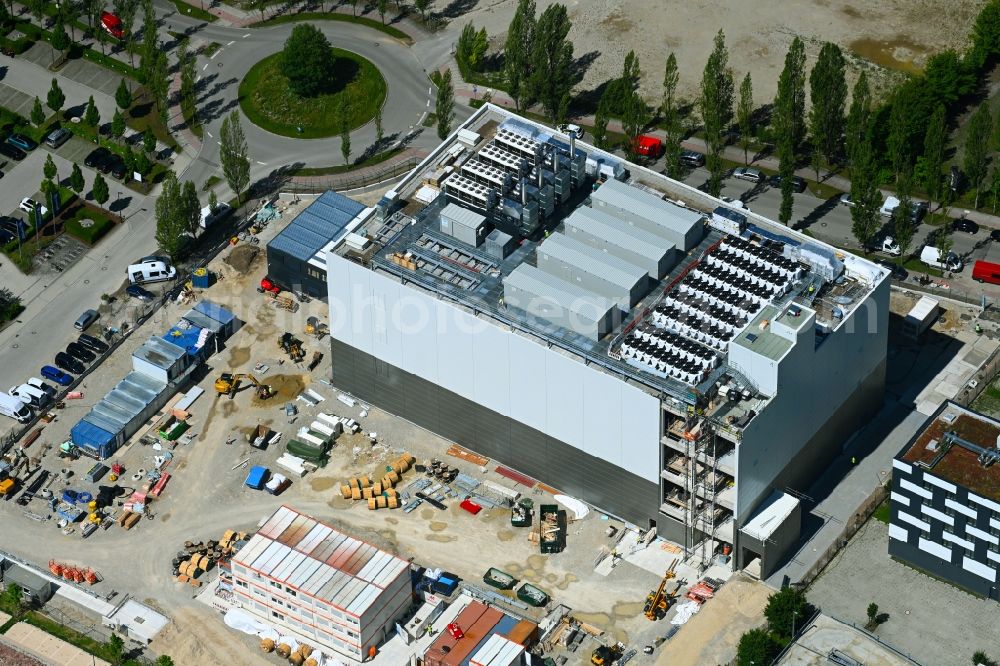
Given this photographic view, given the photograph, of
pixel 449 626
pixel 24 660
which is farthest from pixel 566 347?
pixel 24 660

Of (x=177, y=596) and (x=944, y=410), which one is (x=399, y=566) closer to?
(x=177, y=596)

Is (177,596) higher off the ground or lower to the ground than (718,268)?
lower

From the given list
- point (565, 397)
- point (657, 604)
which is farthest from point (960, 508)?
point (565, 397)

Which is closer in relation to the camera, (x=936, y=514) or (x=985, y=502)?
(x=985, y=502)

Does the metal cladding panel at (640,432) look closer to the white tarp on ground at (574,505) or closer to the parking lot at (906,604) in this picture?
the white tarp on ground at (574,505)

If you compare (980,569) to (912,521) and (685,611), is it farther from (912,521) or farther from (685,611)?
(685,611)

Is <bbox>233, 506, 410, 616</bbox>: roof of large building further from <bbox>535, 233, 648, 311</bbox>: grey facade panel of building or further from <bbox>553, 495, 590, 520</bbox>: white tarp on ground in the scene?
<bbox>535, 233, 648, 311</bbox>: grey facade panel of building
